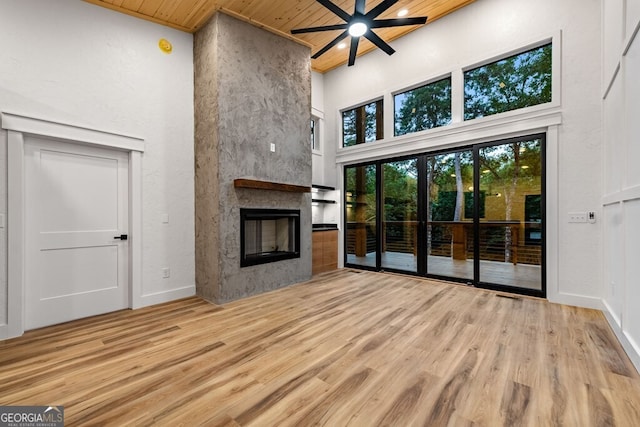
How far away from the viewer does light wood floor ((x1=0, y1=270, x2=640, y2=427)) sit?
1.61 metres

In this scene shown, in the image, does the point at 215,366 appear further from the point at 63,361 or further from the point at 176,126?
the point at 176,126

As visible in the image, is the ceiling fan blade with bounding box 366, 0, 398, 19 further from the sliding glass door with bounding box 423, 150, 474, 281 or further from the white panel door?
the white panel door

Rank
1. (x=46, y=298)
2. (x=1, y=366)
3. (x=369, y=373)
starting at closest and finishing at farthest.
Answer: (x=369, y=373)
(x=1, y=366)
(x=46, y=298)

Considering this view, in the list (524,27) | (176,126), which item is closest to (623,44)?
(524,27)

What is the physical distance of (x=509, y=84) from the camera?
3.96 metres

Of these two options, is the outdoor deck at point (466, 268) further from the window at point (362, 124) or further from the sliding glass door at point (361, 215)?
the window at point (362, 124)

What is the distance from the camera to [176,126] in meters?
3.88

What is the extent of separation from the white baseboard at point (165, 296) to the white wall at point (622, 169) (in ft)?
15.1

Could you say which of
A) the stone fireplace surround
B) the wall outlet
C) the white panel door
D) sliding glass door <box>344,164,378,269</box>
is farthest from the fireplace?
the wall outlet

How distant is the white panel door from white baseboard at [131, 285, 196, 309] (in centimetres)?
20

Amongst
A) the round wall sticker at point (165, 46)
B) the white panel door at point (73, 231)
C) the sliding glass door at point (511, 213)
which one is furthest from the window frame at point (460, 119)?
the white panel door at point (73, 231)

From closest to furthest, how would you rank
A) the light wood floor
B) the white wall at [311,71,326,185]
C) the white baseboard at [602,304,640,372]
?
the light wood floor < the white baseboard at [602,304,640,372] < the white wall at [311,71,326,185]

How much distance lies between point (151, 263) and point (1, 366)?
161cm

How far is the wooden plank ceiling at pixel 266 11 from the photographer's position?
3445 millimetres
